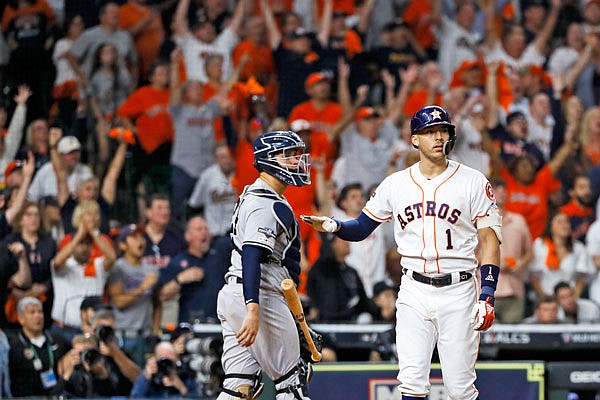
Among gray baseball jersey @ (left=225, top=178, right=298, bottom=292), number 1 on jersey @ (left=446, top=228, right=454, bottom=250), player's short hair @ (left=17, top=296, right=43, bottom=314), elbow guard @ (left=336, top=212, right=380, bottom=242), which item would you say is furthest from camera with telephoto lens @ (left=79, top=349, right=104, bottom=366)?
number 1 on jersey @ (left=446, top=228, right=454, bottom=250)

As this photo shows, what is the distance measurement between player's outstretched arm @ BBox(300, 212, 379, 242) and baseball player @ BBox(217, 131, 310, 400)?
117mm

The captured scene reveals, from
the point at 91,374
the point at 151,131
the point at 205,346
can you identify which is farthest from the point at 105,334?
the point at 151,131

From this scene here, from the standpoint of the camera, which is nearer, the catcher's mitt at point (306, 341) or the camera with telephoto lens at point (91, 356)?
the catcher's mitt at point (306, 341)

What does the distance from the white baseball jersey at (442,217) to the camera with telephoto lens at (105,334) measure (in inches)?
125

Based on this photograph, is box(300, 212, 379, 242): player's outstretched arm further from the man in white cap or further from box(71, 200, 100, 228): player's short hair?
the man in white cap

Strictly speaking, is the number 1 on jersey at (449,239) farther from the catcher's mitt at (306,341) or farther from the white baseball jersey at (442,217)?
the catcher's mitt at (306,341)

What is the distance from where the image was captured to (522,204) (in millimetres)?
9742

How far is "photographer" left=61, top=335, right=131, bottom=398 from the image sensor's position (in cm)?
773

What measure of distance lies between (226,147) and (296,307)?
4.43 meters

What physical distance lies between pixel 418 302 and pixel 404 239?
321 mm

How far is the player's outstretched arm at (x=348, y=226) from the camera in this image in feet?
17.6

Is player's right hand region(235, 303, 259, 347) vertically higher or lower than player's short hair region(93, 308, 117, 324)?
higher

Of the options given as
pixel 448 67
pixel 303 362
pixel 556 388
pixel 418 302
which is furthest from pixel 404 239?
pixel 448 67

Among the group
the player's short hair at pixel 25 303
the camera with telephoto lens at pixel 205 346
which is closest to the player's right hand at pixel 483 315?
the camera with telephoto lens at pixel 205 346
